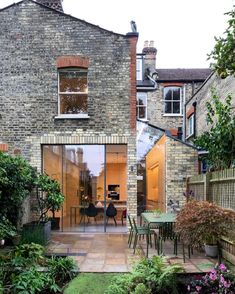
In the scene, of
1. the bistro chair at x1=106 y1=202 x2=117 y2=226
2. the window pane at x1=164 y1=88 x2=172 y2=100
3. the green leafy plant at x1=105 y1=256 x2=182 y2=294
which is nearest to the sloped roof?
the window pane at x1=164 y1=88 x2=172 y2=100

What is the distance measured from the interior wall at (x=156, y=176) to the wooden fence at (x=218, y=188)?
2880mm

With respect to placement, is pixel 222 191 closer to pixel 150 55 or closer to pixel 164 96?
pixel 164 96

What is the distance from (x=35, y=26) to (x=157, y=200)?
7.78 m

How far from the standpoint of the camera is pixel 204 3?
816 cm

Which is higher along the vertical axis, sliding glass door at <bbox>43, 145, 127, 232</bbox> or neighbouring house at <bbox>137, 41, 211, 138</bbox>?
neighbouring house at <bbox>137, 41, 211, 138</bbox>

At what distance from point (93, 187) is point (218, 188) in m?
5.11

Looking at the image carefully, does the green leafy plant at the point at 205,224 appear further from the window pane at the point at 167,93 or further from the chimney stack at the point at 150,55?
the chimney stack at the point at 150,55

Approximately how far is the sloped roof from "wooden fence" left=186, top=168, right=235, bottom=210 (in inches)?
509

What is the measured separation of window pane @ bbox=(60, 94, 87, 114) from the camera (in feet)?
41.5

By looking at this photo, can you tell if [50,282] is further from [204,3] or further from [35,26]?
[35,26]

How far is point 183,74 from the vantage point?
78.5ft

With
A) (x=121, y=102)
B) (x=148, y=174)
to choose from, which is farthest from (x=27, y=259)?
(x=148, y=174)

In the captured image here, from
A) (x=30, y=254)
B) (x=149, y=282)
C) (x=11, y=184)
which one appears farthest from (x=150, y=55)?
(x=149, y=282)

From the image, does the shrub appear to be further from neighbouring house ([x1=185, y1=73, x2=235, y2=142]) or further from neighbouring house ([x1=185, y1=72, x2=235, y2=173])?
neighbouring house ([x1=185, y1=73, x2=235, y2=142])
